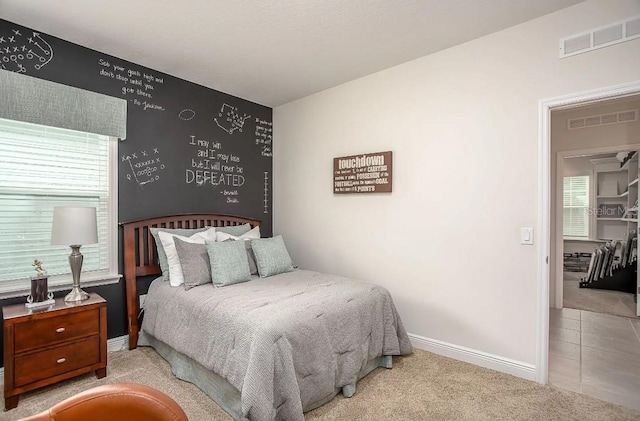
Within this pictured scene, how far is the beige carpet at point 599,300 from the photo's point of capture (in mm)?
4273

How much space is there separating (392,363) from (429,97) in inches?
91.7

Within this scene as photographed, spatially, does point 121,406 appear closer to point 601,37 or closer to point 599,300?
point 601,37

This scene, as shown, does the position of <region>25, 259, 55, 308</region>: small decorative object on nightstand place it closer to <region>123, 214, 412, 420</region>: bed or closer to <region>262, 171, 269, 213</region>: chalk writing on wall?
<region>123, 214, 412, 420</region>: bed

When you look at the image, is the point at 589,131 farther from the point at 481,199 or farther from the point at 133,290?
the point at 133,290

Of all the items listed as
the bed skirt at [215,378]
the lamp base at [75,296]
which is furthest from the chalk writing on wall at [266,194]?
the lamp base at [75,296]

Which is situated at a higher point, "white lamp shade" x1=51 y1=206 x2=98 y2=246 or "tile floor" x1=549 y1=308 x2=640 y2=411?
"white lamp shade" x1=51 y1=206 x2=98 y2=246

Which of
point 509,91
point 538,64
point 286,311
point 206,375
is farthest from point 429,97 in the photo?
point 206,375

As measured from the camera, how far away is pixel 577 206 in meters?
7.00

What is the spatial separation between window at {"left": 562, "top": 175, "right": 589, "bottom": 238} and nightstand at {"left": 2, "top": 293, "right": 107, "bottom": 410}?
327 inches

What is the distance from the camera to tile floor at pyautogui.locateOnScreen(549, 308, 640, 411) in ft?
7.82

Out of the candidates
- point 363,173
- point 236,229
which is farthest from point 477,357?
point 236,229

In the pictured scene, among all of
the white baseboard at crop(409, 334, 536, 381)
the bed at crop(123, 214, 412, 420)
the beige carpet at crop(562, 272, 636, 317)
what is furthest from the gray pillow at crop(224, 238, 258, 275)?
the beige carpet at crop(562, 272, 636, 317)

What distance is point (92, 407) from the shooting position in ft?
3.50

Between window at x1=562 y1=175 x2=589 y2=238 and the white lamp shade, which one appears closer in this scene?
the white lamp shade
